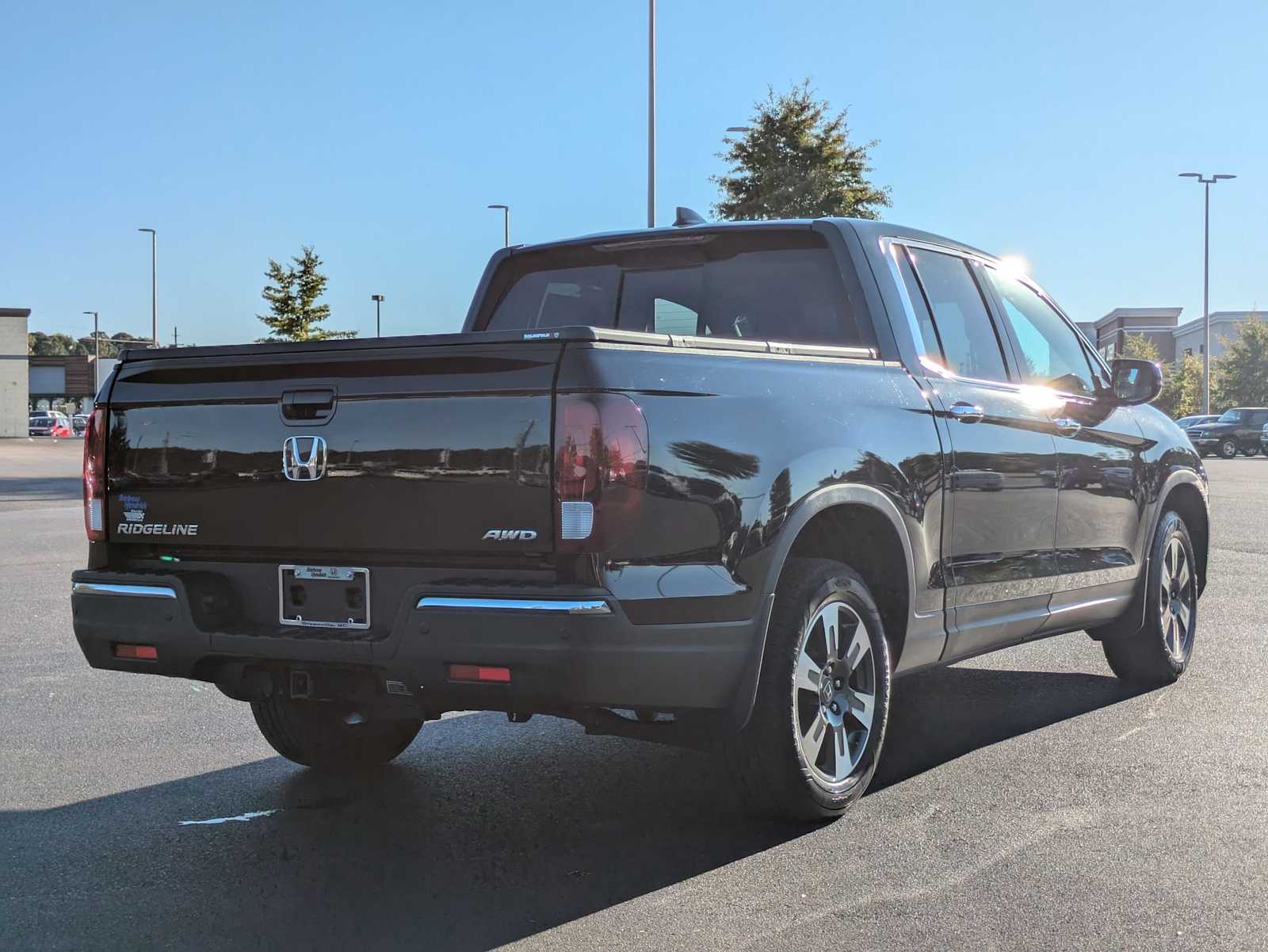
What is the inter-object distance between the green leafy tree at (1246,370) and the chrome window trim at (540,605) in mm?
85348

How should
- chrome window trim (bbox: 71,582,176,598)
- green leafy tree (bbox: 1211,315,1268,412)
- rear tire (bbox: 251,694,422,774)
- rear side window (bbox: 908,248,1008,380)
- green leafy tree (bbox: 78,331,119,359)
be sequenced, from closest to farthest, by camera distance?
chrome window trim (bbox: 71,582,176,598), rear tire (bbox: 251,694,422,774), rear side window (bbox: 908,248,1008,380), green leafy tree (bbox: 1211,315,1268,412), green leafy tree (bbox: 78,331,119,359)

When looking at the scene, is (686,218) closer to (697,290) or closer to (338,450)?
(697,290)

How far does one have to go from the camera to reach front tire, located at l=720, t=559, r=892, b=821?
431 cm

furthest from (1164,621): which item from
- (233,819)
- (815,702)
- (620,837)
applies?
(233,819)

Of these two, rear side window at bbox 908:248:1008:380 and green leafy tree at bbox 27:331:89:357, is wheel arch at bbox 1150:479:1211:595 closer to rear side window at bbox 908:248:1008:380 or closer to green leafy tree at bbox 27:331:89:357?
rear side window at bbox 908:248:1008:380

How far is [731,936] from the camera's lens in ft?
11.8

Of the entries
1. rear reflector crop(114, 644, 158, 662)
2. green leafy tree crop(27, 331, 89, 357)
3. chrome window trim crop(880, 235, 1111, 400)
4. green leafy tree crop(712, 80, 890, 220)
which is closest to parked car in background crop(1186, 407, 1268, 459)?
green leafy tree crop(712, 80, 890, 220)

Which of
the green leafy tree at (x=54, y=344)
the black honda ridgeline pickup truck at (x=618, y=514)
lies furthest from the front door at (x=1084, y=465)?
the green leafy tree at (x=54, y=344)

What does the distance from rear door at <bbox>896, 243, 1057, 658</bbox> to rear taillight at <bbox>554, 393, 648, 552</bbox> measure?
5.73 feet

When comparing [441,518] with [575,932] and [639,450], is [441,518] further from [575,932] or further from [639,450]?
[575,932]

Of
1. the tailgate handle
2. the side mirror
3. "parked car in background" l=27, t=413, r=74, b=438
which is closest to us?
the tailgate handle

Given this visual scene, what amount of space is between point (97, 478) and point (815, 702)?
238 centimetres

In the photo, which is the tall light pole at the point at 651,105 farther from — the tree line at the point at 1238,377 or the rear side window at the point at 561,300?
the tree line at the point at 1238,377

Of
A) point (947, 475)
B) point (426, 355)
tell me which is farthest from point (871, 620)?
point (426, 355)
